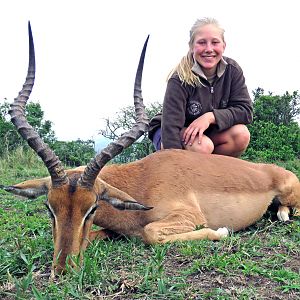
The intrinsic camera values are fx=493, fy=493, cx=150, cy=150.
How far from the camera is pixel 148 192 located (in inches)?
231

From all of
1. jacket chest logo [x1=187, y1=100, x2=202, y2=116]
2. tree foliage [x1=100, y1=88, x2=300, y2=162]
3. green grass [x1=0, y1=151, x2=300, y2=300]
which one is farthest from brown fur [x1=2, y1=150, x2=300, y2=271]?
tree foliage [x1=100, y1=88, x2=300, y2=162]

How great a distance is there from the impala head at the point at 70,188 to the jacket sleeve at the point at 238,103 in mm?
→ 2453

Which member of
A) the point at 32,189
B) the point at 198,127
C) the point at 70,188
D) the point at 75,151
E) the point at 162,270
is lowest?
the point at 75,151

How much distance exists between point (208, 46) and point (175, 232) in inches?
125

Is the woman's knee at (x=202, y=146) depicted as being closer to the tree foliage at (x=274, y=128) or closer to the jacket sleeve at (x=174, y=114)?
the jacket sleeve at (x=174, y=114)

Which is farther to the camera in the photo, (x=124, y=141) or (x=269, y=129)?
(x=269, y=129)

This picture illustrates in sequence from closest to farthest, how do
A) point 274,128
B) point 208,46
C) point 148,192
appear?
1. point 148,192
2. point 208,46
3. point 274,128

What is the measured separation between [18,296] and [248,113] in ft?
17.2

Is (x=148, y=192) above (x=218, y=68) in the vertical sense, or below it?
below

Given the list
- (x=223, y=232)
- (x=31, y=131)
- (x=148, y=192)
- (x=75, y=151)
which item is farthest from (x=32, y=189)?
(x=75, y=151)

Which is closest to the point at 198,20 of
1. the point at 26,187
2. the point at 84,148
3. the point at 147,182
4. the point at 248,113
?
the point at 248,113

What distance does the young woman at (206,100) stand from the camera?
7438 millimetres

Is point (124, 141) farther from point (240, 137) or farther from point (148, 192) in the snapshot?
point (240, 137)


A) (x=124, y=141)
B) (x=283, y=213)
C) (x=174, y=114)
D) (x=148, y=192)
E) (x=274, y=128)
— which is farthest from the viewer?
(x=274, y=128)
